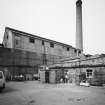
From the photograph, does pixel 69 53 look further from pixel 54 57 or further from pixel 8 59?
pixel 8 59

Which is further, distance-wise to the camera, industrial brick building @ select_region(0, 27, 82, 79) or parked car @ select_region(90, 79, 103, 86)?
industrial brick building @ select_region(0, 27, 82, 79)

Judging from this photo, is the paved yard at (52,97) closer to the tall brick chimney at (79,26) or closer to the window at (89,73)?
the window at (89,73)

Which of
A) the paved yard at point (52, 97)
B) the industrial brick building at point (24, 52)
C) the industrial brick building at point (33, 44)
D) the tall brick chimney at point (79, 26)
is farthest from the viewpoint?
the tall brick chimney at point (79, 26)

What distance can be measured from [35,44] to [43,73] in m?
10.5

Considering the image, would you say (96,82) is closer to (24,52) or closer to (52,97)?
(52,97)

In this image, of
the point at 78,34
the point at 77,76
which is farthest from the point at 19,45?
the point at 78,34

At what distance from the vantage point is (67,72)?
17.7 m

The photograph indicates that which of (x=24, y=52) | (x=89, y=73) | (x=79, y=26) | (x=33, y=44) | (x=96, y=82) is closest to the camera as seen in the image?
(x=96, y=82)

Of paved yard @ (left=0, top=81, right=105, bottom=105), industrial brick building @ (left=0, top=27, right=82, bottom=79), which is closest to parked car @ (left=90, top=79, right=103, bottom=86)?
paved yard @ (left=0, top=81, right=105, bottom=105)

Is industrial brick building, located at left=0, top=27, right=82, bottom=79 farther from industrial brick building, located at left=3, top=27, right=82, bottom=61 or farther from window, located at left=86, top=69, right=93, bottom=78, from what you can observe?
window, located at left=86, top=69, right=93, bottom=78

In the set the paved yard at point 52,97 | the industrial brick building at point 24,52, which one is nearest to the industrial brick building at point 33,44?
the industrial brick building at point 24,52

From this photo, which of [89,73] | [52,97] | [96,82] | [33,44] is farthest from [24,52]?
[52,97]

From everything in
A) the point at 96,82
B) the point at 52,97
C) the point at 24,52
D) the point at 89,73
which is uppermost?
the point at 24,52

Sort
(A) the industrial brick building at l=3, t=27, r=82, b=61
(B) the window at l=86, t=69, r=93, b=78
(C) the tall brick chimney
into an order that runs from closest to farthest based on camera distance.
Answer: (B) the window at l=86, t=69, r=93, b=78, (A) the industrial brick building at l=3, t=27, r=82, b=61, (C) the tall brick chimney
